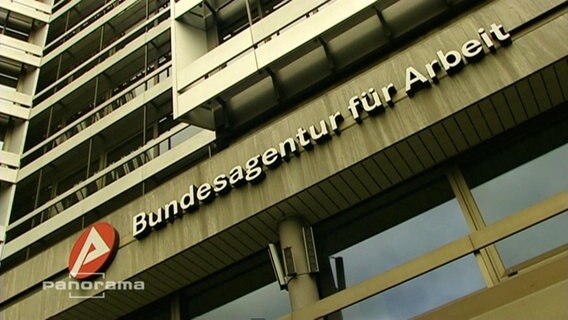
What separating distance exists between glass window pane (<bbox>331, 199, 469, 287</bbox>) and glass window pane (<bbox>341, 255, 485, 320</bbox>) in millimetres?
796

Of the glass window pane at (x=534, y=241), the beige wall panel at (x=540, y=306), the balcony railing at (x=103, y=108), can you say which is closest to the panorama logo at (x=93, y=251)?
the balcony railing at (x=103, y=108)

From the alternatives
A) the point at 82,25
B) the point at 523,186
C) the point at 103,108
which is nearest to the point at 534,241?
the point at 523,186

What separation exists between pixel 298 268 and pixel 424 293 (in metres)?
2.31

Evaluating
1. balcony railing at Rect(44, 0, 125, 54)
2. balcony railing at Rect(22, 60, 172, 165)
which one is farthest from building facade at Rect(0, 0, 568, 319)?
balcony railing at Rect(44, 0, 125, 54)

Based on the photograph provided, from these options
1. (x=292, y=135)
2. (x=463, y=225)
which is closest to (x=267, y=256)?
(x=292, y=135)

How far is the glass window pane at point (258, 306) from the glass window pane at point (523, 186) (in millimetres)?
3875

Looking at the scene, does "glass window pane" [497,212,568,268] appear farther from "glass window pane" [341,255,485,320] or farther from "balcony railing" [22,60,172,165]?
"balcony railing" [22,60,172,165]

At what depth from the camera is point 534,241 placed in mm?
7750

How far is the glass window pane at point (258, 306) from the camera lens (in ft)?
33.6

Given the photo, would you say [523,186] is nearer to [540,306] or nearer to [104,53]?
[540,306]

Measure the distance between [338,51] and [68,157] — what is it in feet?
30.2

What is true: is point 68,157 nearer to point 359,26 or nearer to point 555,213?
point 359,26

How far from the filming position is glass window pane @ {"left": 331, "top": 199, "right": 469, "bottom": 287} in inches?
355

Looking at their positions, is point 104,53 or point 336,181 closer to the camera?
point 336,181
